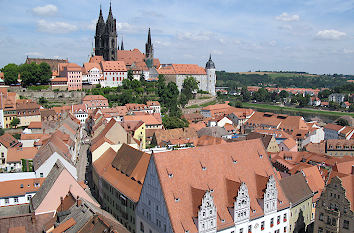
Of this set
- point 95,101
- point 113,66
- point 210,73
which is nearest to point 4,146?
point 95,101

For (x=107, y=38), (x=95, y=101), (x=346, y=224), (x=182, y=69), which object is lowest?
(x=346, y=224)

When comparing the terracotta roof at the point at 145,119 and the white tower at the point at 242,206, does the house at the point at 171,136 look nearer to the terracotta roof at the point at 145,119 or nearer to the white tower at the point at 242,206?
the terracotta roof at the point at 145,119

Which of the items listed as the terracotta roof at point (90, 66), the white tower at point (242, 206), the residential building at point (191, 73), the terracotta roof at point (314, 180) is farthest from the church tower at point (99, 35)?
the white tower at point (242, 206)

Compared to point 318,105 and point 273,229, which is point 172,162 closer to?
point 273,229

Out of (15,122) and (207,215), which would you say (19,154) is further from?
(207,215)

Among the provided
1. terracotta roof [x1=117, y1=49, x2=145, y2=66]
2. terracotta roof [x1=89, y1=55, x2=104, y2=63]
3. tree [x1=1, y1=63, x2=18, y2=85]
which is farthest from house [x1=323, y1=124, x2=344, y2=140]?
tree [x1=1, y1=63, x2=18, y2=85]

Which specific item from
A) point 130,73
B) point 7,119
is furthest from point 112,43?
point 7,119
